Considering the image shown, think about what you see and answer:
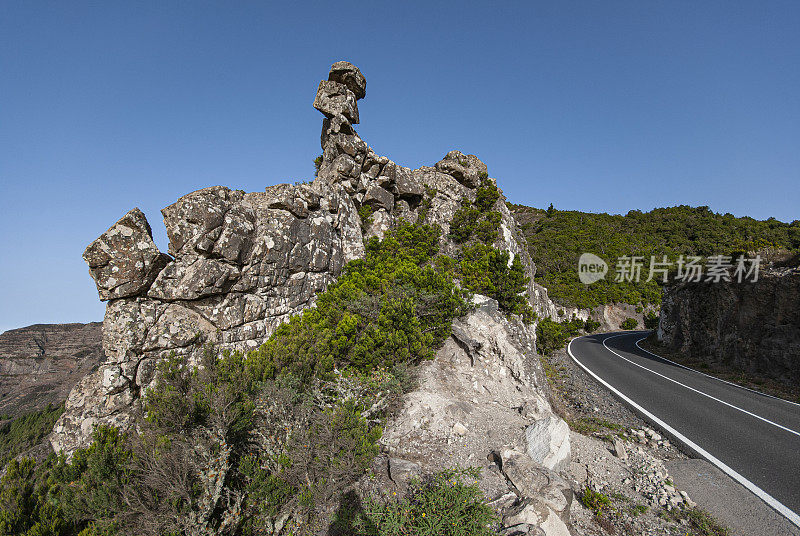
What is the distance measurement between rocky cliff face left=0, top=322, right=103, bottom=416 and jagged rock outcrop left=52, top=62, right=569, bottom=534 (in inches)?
1157

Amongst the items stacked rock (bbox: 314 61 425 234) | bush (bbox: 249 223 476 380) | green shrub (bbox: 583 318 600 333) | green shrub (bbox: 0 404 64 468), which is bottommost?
green shrub (bbox: 0 404 64 468)

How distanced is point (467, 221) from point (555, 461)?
43.8 feet

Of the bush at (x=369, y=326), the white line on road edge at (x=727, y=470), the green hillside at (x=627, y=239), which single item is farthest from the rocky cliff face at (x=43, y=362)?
the green hillside at (x=627, y=239)

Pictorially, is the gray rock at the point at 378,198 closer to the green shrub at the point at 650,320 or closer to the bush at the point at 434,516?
the bush at the point at 434,516

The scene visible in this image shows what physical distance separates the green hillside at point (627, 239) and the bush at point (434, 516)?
126 ft

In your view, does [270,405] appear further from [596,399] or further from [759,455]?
[596,399]

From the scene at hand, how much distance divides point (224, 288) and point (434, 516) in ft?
27.1

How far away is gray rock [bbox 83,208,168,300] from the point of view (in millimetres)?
7652

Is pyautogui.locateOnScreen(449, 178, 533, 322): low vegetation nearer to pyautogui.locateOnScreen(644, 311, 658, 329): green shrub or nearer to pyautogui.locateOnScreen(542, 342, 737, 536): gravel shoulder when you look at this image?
pyautogui.locateOnScreen(542, 342, 737, 536): gravel shoulder

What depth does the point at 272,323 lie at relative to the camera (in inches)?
389

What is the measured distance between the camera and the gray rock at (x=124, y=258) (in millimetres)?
7652

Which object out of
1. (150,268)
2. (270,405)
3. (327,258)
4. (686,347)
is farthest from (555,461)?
(686,347)

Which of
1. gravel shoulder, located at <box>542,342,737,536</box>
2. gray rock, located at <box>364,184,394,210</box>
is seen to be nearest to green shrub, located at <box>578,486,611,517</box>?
gravel shoulder, located at <box>542,342,737,536</box>

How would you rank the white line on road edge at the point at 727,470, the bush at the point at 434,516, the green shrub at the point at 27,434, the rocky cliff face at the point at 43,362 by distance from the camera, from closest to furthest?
1. the bush at the point at 434,516
2. the white line on road edge at the point at 727,470
3. the green shrub at the point at 27,434
4. the rocky cliff face at the point at 43,362
